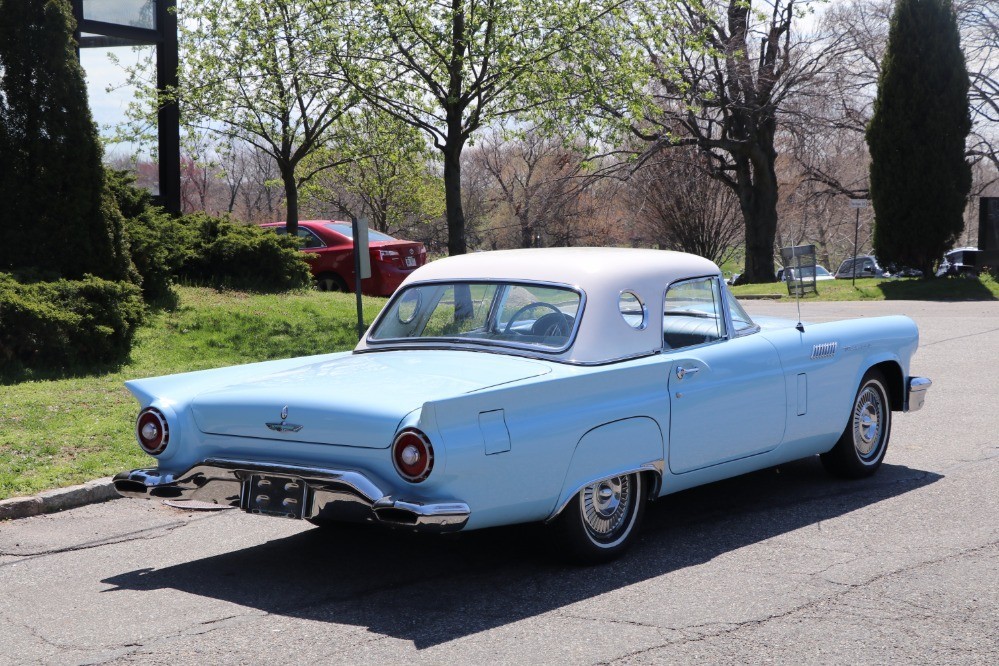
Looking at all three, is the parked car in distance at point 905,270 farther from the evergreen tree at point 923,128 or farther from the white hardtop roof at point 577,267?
the white hardtop roof at point 577,267

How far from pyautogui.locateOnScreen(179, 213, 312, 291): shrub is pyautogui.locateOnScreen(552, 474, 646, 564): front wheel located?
37.6 ft

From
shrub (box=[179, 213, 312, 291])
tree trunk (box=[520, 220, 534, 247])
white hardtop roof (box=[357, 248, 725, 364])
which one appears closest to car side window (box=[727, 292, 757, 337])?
white hardtop roof (box=[357, 248, 725, 364])

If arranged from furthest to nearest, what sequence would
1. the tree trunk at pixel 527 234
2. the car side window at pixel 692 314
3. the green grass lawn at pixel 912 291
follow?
the tree trunk at pixel 527 234, the green grass lawn at pixel 912 291, the car side window at pixel 692 314

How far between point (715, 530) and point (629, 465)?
95cm

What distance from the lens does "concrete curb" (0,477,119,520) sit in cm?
664

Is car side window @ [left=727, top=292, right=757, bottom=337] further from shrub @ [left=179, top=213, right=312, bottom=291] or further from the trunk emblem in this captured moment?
shrub @ [left=179, top=213, right=312, bottom=291]

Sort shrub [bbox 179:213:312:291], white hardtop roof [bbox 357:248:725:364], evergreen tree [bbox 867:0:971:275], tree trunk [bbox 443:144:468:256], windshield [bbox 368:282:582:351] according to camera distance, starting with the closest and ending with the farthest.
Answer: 1. white hardtop roof [bbox 357:248:725:364]
2. windshield [bbox 368:282:582:351]
3. shrub [bbox 179:213:312:291]
4. tree trunk [bbox 443:144:468:256]
5. evergreen tree [bbox 867:0:971:275]

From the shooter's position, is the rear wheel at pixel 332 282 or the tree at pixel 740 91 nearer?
the rear wheel at pixel 332 282

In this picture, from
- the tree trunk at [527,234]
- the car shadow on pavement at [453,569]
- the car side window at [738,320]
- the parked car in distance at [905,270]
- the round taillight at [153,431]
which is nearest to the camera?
the car shadow on pavement at [453,569]

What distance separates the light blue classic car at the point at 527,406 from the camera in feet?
15.3

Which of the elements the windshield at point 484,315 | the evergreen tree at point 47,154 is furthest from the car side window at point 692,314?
the evergreen tree at point 47,154

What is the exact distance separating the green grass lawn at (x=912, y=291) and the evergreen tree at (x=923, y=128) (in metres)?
1.00

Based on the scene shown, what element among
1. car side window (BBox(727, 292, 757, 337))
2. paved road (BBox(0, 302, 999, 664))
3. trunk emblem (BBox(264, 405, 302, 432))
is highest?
car side window (BBox(727, 292, 757, 337))

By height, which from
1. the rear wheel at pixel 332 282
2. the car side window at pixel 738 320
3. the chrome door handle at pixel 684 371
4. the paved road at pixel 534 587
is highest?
the rear wheel at pixel 332 282
